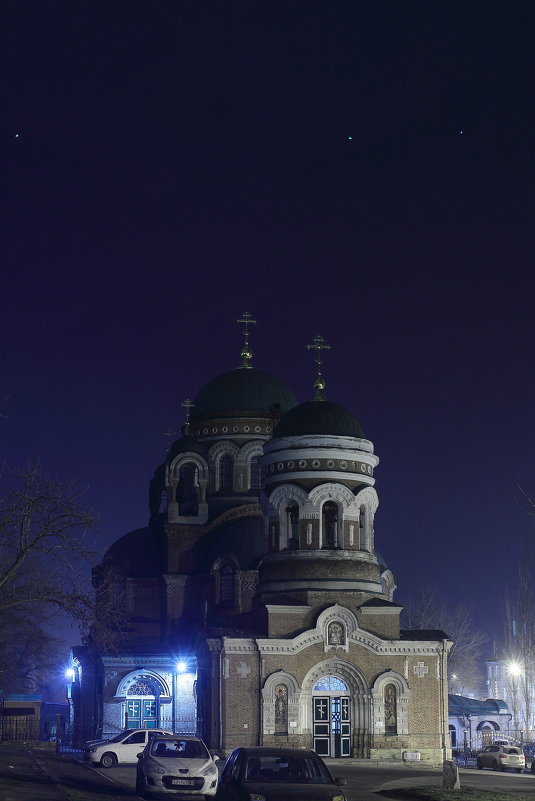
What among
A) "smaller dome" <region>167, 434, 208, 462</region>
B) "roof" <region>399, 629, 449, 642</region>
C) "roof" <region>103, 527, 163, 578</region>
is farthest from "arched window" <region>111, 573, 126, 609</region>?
"roof" <region>399, 629, 449, 642</region>

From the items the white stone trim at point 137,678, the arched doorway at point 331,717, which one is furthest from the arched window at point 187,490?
the arched doorway at point 331,717

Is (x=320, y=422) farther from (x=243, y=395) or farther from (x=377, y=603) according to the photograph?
(x=243, y=395)

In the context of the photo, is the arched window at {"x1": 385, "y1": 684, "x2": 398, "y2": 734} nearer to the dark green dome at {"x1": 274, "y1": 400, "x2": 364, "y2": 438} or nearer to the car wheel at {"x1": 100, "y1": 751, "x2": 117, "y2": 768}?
the dark green dome at {"x1": 274, "y1": 400, "x2": 364, "y2": 438}

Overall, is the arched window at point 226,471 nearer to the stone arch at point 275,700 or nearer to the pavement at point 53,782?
the stone arch at point 275,700

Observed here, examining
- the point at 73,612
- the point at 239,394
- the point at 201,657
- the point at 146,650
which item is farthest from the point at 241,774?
the point at 239,394

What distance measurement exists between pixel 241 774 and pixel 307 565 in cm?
2945

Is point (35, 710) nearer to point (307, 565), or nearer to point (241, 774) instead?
point (307, 565)

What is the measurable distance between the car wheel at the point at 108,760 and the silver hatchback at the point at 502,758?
48.6ft

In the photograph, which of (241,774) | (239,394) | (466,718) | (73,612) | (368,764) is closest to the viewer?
(241,774)

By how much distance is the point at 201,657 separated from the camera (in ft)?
167

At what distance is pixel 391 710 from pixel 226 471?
56.7ft

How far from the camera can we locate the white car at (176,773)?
84.6 ft

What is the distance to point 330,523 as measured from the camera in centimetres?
5056

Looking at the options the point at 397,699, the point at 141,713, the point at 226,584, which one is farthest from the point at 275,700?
the point at 141,713
